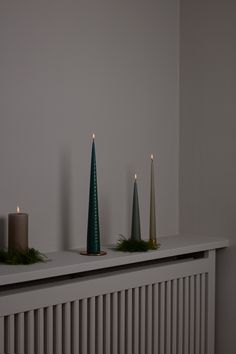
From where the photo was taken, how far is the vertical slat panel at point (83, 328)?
137 cm

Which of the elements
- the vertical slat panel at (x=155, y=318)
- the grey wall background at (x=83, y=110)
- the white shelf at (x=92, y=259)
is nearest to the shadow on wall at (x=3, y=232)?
the grey wall background at (x=83, y=110)

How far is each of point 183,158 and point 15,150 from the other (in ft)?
2.08

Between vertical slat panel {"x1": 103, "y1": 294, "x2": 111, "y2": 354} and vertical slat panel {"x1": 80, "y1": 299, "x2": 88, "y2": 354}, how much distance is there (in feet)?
0.23

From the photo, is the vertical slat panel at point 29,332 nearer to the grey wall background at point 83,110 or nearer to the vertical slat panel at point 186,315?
the grey wall background at point 83,110

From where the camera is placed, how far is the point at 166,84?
5.90 ft

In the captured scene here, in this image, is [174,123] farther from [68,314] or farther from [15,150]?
[68,314]

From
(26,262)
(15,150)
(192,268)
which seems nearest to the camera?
(26,262)

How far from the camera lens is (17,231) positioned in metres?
1.29

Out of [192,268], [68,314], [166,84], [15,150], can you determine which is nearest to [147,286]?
[192,268]

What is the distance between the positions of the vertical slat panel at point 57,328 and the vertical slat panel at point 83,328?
71 millimetres

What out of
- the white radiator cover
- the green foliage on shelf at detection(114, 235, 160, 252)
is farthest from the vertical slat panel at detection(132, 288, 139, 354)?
the green foliage on shelf at detection(114, 235, 160, 252)

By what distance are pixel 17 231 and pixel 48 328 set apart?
23 centimetres

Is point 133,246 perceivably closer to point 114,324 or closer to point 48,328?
point 114,324

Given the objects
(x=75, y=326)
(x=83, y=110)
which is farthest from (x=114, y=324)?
(x=83, y=110)
